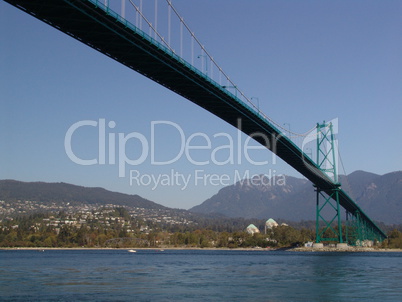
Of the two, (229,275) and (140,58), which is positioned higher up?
(140,58)

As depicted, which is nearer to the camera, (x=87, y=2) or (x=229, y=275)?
(x=87, y=2)

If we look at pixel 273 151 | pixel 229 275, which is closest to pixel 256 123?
pixel 273 151

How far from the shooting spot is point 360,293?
2450 cm

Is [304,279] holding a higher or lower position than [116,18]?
lower

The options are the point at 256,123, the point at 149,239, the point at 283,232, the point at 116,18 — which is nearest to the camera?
the point at 116,18

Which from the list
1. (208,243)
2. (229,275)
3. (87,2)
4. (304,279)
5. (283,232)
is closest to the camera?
(87,2)

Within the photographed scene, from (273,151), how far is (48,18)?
3205 centimetres

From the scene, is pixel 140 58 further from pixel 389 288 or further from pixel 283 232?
pixel 283 232

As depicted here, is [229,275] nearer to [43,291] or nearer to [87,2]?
[43,291]

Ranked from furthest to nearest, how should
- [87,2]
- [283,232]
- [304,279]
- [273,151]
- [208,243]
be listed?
[208,243]
[283,232]
[273,151]
[304,279]
[87,2]

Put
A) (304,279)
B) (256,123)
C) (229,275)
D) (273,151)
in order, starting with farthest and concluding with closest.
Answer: (273,151)
(256,123)
(229,275)
(304,279)

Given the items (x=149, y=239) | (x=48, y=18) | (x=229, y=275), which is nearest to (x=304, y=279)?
(x=229, y=275)

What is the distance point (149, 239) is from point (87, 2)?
114 meters

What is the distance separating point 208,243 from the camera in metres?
124
